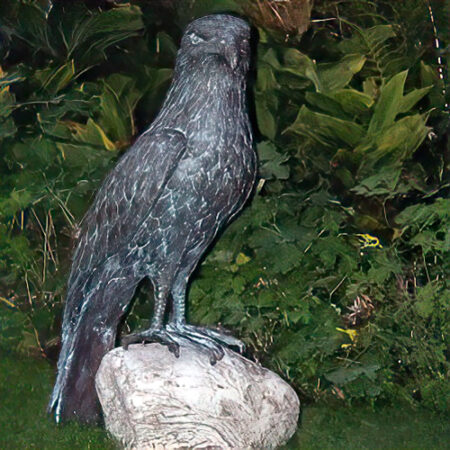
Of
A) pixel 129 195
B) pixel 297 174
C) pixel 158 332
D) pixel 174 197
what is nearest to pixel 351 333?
Result: pixel 297 174

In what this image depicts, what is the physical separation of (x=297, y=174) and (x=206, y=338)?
113cm

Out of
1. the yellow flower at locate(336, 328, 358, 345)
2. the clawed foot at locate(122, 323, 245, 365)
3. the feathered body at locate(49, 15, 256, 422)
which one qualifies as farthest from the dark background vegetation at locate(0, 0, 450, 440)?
the feathered body at locate(49, 15, 256, 422)

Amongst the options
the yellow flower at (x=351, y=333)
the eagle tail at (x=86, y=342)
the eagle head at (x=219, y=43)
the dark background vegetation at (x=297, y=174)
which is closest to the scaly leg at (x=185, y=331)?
the eagle tail at (x=86, y=342)

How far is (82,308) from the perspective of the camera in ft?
10.1

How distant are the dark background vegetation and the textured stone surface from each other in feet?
2.14

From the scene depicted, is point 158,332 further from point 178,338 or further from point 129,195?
point 129,195

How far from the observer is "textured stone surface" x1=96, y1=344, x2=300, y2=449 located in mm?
2752

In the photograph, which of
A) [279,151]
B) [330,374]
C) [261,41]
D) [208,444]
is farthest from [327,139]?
[208,444]

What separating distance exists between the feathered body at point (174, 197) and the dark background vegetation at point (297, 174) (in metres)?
0.62

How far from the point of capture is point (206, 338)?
117 inches

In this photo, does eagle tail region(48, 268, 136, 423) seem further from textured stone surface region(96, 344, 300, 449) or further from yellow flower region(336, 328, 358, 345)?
yellow flower region(336, 328, 358, 345)

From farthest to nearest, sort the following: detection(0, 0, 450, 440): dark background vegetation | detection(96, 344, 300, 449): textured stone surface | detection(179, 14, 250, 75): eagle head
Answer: detection(0, 0, 450, 440): dark background vegetation → detection(179, 14, 250, 75): eagle head → detection(96, 344, 300, 449): textured stone surface

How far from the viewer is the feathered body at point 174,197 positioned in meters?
2.83

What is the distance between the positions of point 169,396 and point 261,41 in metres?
1.86
